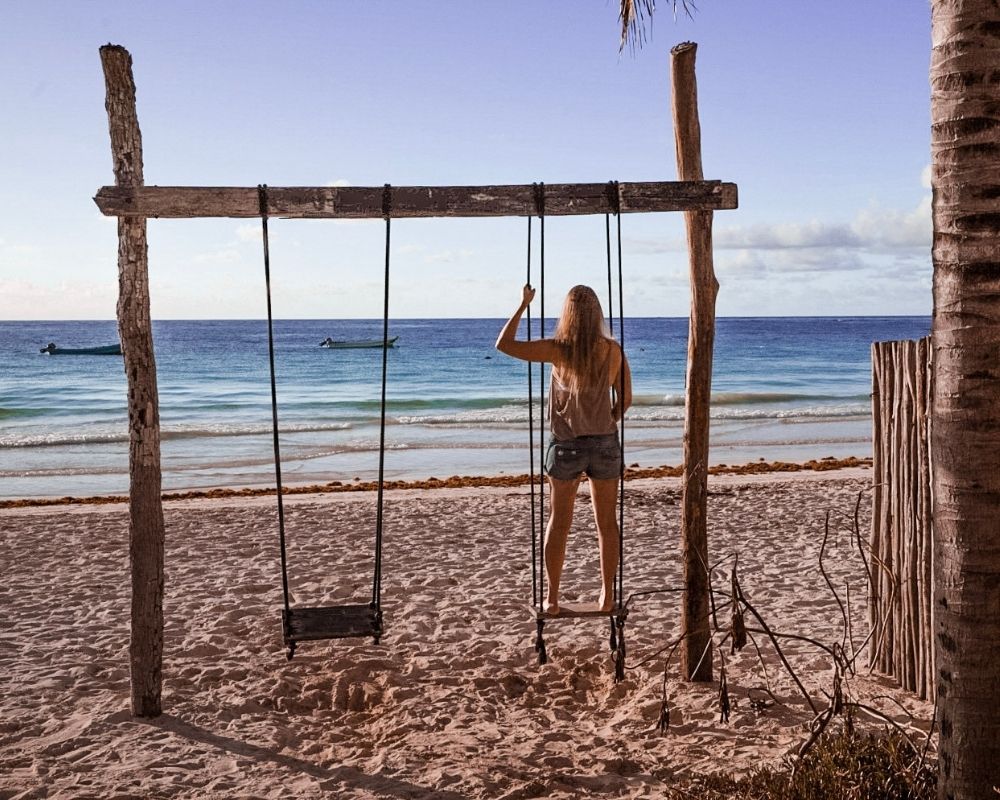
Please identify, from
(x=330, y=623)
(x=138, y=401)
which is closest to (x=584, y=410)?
(x=330, y=623)

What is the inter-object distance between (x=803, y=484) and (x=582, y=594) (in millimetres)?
5465

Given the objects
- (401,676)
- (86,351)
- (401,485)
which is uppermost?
(86,351)

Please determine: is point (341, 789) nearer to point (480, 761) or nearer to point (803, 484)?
point (480, 761)

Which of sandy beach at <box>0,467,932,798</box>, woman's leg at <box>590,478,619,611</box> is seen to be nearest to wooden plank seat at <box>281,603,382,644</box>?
sandy beach at <box>0,467,932,798</box>

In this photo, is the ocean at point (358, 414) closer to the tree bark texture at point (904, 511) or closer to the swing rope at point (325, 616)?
the swing rope at point (325, 616)

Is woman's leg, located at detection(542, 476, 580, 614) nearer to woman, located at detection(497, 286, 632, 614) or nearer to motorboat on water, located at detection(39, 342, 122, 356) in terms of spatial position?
woman, located at detection(497, 286, 632, 614)

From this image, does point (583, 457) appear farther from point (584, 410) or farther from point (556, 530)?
point (556, 530)

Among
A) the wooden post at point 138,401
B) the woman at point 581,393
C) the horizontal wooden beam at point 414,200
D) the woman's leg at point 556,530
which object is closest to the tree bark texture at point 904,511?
the horizontal wooden beam at point 414,200

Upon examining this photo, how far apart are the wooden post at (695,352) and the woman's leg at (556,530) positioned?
0.55m

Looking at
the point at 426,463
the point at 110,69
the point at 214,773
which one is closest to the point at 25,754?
the point at 214,773

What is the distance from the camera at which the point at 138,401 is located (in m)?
4.75

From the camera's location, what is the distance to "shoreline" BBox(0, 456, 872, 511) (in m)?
12.0

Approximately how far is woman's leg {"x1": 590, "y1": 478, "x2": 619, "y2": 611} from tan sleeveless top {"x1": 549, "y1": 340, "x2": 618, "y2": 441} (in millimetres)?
257

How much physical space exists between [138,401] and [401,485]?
7957mm
